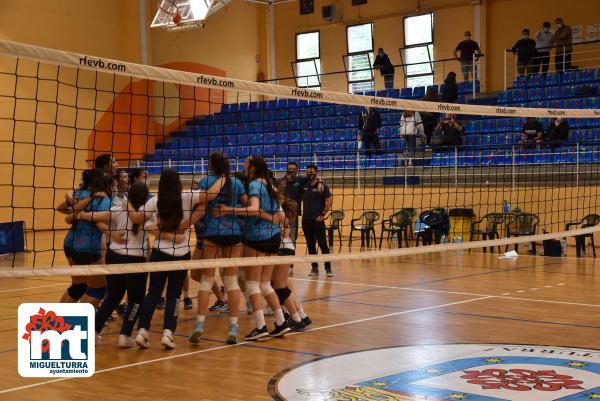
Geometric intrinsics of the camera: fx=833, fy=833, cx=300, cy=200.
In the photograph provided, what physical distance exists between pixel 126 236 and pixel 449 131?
12.1 m

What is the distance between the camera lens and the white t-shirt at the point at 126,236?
6844 millimetres

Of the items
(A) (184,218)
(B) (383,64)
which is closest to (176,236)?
(A) (184,218)

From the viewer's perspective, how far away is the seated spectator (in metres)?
17.7

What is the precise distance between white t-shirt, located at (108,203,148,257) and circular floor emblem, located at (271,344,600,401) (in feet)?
5.62

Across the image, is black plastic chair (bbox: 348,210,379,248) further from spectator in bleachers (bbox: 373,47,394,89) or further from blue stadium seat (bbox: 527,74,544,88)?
spectator in bleachers (bbox: 373,47,394,89)

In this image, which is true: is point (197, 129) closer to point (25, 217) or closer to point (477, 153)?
point (25, 217)

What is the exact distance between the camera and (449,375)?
19.2ft

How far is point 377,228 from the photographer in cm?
1853

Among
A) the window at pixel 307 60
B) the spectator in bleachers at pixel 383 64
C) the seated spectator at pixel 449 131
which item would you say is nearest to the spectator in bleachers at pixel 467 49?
the spectator in bleachers at pixel 383 64

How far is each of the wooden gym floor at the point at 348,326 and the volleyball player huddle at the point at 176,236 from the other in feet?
1.07

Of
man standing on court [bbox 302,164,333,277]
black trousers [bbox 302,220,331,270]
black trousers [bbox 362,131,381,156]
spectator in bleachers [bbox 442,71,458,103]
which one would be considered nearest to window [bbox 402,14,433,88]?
spectator in bleachers [bbox 442,71,458,103]

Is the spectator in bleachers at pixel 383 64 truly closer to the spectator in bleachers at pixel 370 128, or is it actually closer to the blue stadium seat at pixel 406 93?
the blue stadium seat at pixel 406 93

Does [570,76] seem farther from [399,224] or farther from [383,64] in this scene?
[399,224]

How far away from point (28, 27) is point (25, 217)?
520cm
